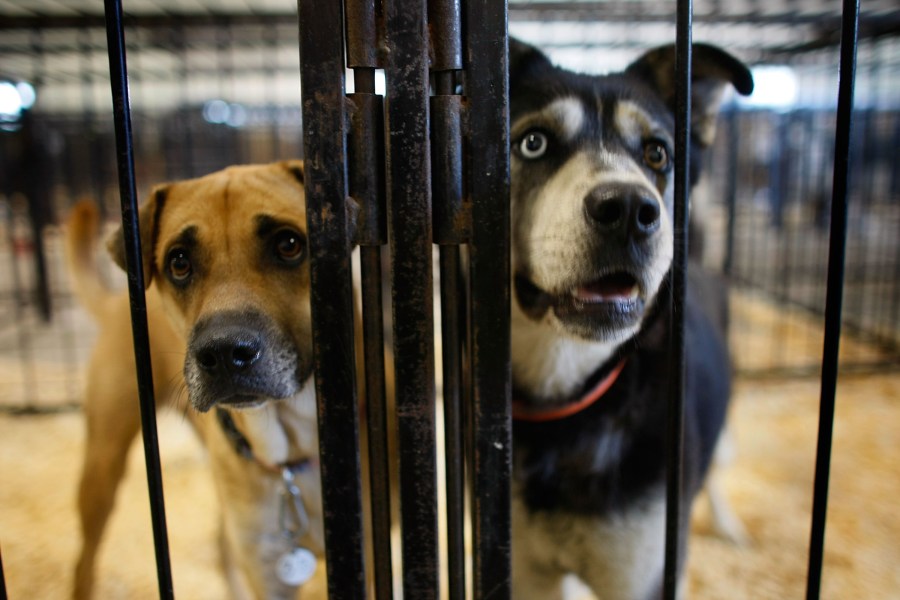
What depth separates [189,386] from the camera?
3.71ft

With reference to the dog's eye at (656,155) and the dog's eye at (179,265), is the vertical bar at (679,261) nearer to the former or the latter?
the dog's eye at (656,155)

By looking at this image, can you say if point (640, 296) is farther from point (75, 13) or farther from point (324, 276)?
point (75, 13)

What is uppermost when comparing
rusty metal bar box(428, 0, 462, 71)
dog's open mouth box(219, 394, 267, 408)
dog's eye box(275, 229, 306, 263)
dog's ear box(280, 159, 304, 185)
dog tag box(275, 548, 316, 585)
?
rusty metal bar box(428, 0, 462, 71)

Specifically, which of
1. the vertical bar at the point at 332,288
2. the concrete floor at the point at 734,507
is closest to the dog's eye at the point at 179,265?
the vertical bar at the point at 332,288

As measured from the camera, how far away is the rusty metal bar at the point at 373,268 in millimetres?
798

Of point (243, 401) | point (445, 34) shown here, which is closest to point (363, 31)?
point (445, 34)

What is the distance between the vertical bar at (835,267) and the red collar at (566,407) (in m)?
0.54

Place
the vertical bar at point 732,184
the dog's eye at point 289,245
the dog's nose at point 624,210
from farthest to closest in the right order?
1. the vertical bar at point 732,184
2. the dog's eye at point 289,245
3. the dog's nose at point 624,210

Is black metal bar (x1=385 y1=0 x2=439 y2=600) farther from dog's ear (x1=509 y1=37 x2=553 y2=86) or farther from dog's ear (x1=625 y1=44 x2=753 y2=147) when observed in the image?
dog's ear (x1=625 y1=44 x2=753 y2=147)

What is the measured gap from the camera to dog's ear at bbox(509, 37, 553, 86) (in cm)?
146

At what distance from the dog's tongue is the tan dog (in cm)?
49

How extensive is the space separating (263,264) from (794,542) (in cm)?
215

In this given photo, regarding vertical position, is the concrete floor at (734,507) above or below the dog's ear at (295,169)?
below

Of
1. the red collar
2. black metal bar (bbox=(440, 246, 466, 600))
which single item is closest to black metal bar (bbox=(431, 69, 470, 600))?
black metal bar (bbox=(440, 246, 466, 600))
